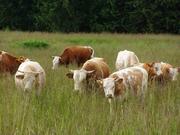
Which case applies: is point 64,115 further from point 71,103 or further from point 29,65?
point 29,65

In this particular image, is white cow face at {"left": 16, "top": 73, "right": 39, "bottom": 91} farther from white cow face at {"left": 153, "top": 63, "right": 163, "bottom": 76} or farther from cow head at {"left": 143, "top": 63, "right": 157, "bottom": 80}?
white cow face at {"left": 153, "top": 63, "right": 163, "bottom": 76}

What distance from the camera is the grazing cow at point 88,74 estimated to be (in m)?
10.4

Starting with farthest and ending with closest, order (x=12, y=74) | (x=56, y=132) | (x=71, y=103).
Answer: (x=12, y=74)
(x=71, y=103)
(x=56, y=132)

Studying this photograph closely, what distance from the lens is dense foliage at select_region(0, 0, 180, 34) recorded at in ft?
143

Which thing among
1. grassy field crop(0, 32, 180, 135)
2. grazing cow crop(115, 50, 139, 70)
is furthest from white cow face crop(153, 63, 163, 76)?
grassy field crop(0, 32, 180, 135)

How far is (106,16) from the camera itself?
4578 cm

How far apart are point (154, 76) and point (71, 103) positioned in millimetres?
3971

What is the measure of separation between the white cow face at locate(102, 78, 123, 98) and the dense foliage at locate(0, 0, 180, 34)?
3430 centimetres

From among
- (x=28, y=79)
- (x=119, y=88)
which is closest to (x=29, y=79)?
(x=28, y=79)

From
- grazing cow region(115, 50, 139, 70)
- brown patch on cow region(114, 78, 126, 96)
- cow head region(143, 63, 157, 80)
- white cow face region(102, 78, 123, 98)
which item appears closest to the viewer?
white cow face region(102, 78, 123, 98)

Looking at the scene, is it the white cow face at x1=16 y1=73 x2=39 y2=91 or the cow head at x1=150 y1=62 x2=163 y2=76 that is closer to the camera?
the white cow face at x1=16 y1=73 x2=39 y2=91

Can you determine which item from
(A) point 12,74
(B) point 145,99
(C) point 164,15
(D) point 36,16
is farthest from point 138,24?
(B) point 145,99

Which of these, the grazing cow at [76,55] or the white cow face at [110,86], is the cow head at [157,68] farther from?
the grazing cow at [76,55]

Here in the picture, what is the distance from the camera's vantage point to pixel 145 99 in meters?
9.33
